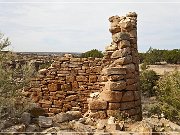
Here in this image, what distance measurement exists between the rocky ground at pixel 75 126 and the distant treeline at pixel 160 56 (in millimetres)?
43400

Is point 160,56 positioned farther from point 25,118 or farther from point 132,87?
point 25,118

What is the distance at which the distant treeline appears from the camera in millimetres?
54319

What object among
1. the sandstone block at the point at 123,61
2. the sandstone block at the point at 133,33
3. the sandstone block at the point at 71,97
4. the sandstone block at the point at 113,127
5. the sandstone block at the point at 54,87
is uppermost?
the sandstone block at the point at 133,33

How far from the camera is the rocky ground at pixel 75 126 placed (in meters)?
9.00

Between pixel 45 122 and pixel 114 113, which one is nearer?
pixel 45 122

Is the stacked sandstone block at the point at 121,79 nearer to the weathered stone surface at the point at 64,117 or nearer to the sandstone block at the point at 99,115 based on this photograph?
the sandstone block at the point at 99,115

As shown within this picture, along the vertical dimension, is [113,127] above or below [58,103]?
below

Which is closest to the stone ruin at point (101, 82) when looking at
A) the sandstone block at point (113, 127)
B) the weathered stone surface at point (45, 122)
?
the sandstone block at point (113, 127)

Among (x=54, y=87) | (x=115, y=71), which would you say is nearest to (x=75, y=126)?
(x=115, y=71)

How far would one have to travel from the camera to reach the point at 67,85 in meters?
14.1

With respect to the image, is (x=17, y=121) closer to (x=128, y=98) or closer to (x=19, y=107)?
(x=19, y=107)

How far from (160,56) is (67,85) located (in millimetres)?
44096

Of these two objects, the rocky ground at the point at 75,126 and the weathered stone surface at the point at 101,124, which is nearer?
the rocky ground at the point at 75,126

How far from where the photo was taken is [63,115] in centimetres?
1059
